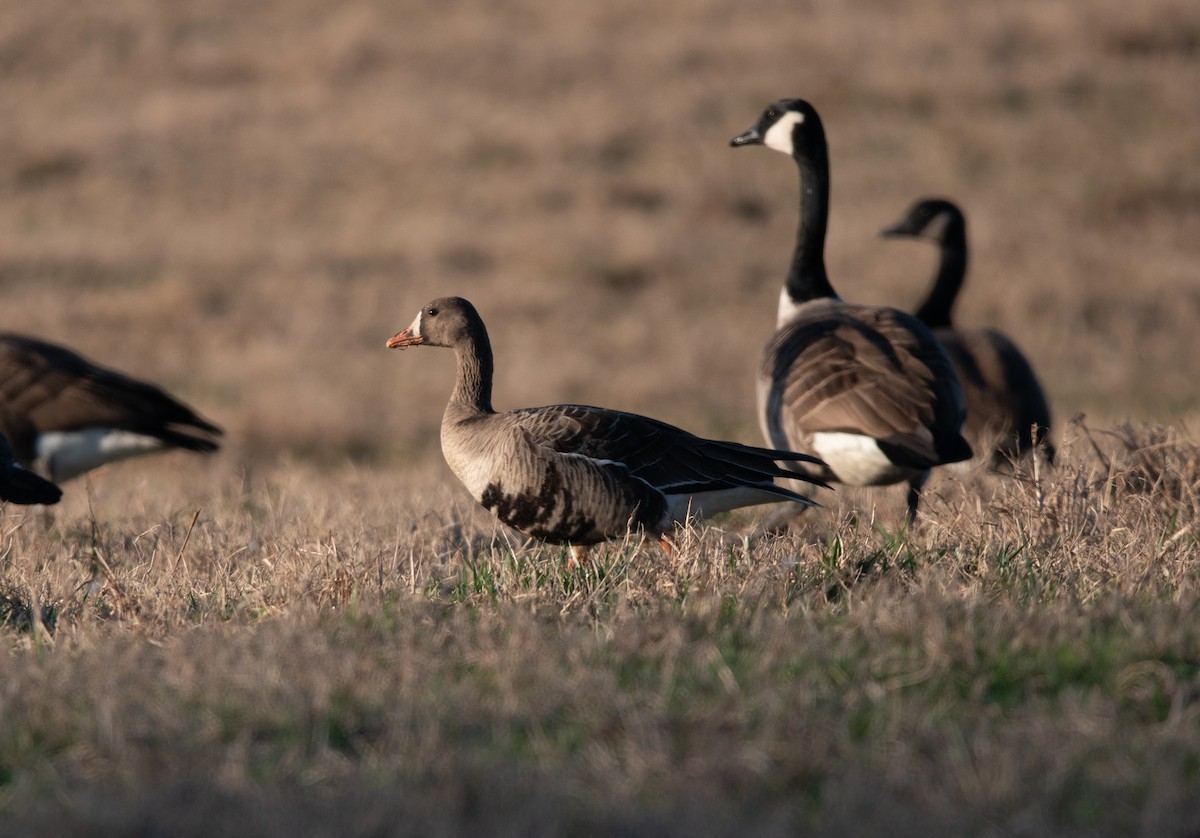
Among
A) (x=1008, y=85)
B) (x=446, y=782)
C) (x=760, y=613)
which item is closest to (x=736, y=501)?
(x=760, y=613)

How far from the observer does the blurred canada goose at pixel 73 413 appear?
8258 mm

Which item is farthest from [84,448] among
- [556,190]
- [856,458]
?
[556,190]

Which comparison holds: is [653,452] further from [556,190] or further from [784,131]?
[556,190]

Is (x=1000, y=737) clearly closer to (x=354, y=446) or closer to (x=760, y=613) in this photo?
(x=760, y=613)

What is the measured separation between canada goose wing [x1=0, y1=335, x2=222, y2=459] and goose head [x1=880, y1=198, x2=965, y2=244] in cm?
543

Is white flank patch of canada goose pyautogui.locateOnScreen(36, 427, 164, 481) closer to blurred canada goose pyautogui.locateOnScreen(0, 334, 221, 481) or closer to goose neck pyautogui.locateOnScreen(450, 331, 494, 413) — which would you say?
blurred canada goose pyautogui.locateOnScreen(0, 334, 221, 481)

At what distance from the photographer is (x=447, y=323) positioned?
618cm

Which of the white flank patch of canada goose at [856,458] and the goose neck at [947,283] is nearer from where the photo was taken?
the white flank patch of canada goose at [856,458]

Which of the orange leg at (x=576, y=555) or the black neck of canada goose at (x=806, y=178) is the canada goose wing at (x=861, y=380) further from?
the orange leg at (x=576, y=555)

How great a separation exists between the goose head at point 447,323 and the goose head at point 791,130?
3273 millimetres

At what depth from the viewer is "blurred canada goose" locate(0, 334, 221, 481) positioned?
826 cm

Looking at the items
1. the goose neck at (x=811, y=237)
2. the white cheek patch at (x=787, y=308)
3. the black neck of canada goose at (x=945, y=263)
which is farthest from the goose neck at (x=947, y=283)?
the white cheek patch at (x=787, y=308)

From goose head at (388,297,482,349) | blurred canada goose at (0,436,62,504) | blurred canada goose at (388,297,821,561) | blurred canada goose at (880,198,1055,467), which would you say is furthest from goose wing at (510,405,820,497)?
blurred canada goose at (880,198,1055,467)

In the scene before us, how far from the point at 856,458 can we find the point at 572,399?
24.7 feet
